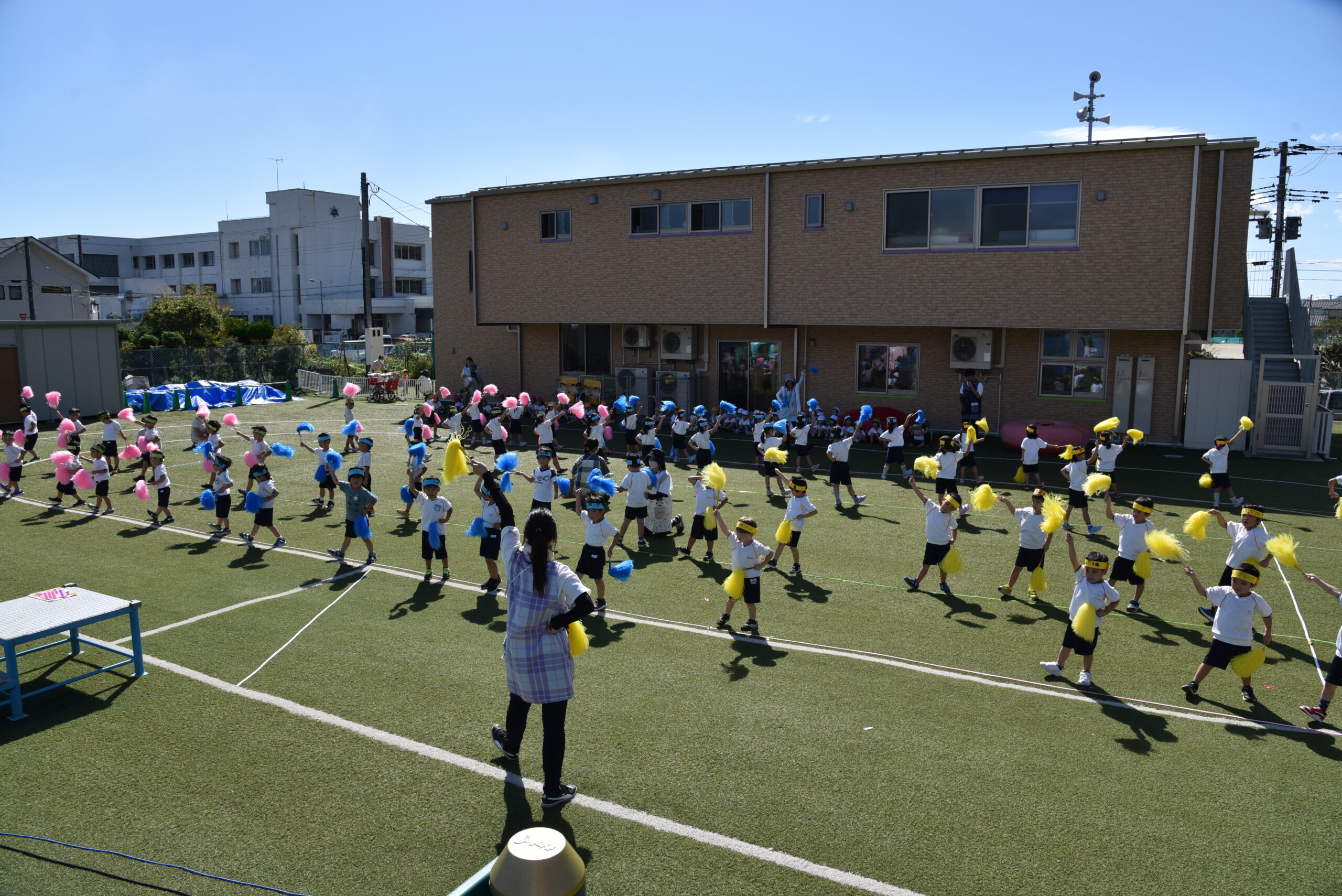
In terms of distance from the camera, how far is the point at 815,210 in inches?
939

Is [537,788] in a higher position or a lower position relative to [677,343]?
lower

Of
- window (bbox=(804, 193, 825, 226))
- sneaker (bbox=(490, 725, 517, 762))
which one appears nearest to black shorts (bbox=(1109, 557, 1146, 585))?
sneaker (bbox=(490, 725, 517, 762))

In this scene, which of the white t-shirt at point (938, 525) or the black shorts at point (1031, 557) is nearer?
the black shorts at point (1031, 557)

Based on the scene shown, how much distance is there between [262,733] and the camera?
6.90 metres

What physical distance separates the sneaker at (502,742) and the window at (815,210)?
19.7 metres

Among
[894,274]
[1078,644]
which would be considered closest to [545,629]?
[1078,644]

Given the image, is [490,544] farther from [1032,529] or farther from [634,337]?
[634,337]

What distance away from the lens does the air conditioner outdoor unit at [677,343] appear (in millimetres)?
27250

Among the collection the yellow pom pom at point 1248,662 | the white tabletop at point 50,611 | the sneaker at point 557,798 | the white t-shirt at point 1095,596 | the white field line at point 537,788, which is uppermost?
the white t-shirt at point 1095,596

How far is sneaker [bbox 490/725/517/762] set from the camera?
6.34 metres

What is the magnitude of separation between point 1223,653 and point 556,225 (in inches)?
950

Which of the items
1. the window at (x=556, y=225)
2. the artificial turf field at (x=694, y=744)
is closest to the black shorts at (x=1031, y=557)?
the artificial turf field at (x=694, y=744)

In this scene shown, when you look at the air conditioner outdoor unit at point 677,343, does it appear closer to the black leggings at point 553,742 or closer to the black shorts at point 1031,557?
the black shorts at point 1031,557

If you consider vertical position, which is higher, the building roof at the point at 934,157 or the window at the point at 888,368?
the building roof at the point at 934,157
